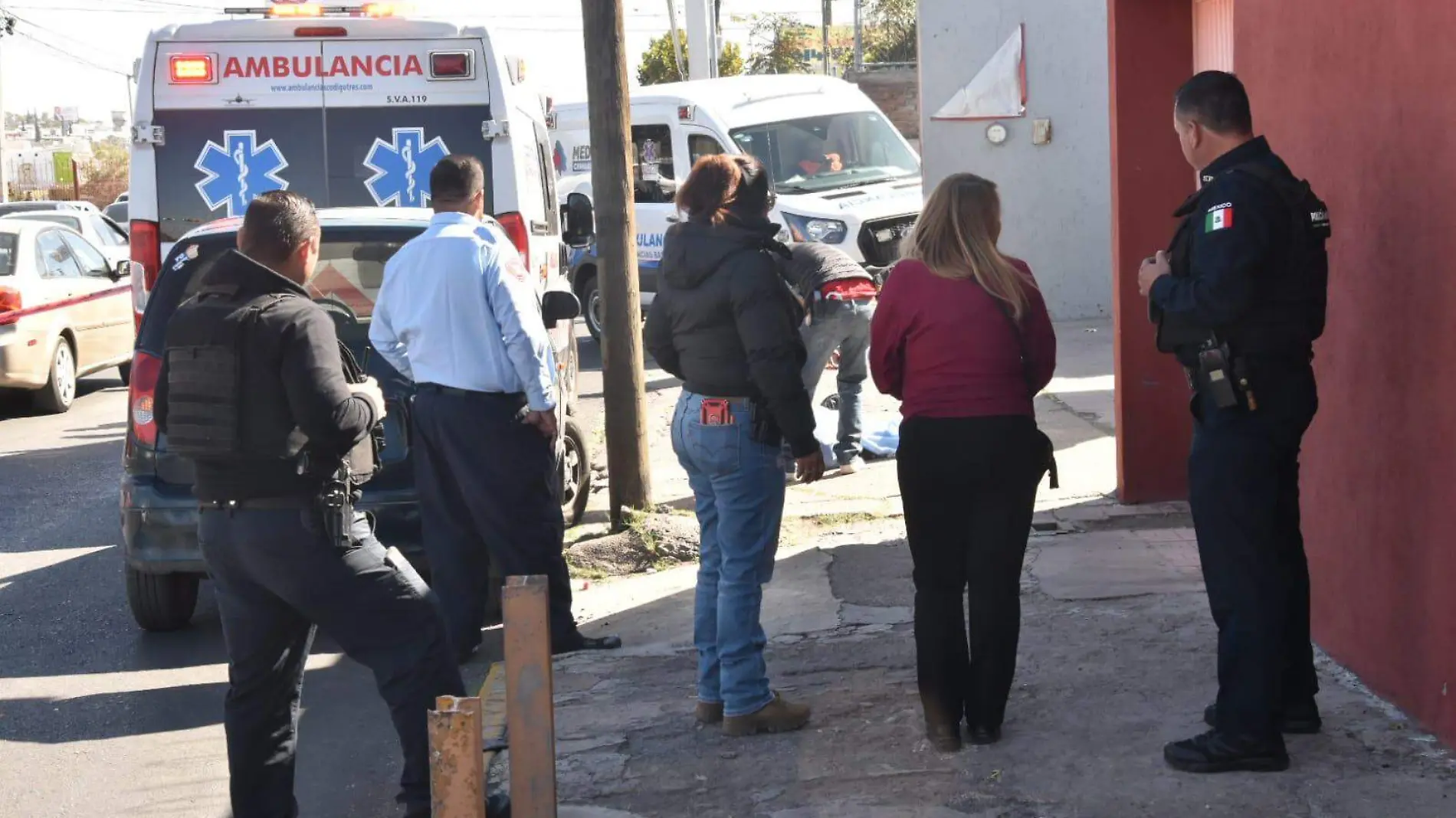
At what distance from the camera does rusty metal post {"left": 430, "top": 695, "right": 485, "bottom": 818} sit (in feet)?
9.98

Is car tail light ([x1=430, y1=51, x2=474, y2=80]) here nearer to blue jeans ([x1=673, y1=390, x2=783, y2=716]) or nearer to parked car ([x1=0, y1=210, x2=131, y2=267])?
blue jeans ([x1=673, y1=390, x2=783, y2=716])

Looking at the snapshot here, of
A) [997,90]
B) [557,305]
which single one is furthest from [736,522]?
[997,90]

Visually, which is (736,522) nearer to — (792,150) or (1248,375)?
(1248,375)

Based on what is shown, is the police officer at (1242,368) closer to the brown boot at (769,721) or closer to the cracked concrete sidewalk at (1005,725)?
the cracked concrete sidewalk at (1005,725)

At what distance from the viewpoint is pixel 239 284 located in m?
4.22

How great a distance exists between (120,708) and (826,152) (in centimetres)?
1101

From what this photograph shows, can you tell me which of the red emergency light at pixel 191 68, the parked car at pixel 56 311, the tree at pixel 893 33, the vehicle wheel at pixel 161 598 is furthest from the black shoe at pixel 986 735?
the tree at pixel 893 33

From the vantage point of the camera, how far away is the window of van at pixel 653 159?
16.3 metres

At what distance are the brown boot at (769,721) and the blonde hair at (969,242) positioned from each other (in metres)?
1.47

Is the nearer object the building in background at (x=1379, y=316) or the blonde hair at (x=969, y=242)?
the building in background at (x=1379, y=316)

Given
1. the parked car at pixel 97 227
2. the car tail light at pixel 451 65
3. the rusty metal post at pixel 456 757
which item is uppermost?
the car tail light at pixel 451 65

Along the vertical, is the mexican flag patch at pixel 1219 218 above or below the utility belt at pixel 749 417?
above

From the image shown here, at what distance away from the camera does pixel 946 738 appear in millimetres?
4805

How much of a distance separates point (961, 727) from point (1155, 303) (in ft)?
4.84
